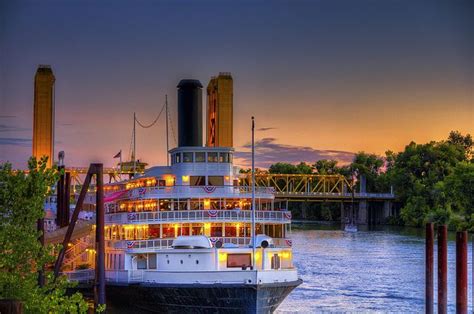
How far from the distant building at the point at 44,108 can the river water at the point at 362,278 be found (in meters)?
40.3

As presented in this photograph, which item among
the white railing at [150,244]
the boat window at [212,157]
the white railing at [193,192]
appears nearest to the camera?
the white railing at [150,244]

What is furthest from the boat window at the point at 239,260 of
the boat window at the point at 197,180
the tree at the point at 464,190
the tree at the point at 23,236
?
the tree at the point at 464,190

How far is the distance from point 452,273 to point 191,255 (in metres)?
26.3

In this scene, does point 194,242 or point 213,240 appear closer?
point 194,242

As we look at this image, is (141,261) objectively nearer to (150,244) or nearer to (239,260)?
(150,244)

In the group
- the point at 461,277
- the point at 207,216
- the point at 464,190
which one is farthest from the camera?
the point at 464,190

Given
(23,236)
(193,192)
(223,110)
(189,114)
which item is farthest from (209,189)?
(223,110)

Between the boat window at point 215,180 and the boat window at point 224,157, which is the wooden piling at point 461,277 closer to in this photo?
the boat window at point 215,180

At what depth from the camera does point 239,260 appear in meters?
34.1

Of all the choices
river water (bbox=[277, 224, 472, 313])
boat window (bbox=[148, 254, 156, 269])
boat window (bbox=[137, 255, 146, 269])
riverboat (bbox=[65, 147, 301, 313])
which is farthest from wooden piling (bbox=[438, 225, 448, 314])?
boat window (bbox=[137, 255, 146, 269])

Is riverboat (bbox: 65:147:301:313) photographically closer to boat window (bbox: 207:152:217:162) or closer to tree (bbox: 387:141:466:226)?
boat window (bbox: 207:152:217:162)

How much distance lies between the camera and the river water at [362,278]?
43.4 m

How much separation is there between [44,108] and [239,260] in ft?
275

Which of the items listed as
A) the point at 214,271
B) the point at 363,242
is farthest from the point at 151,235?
the point at 363,242
